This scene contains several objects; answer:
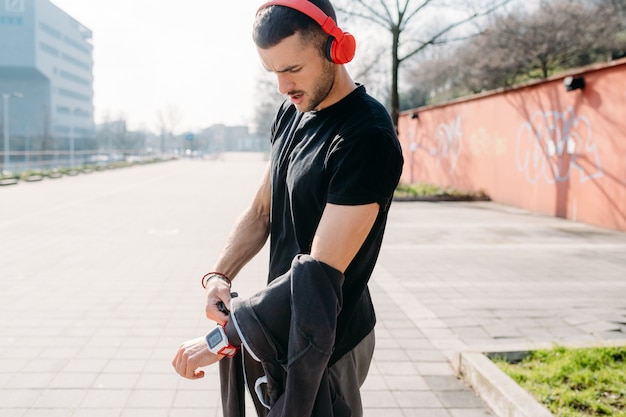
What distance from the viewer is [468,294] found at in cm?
584

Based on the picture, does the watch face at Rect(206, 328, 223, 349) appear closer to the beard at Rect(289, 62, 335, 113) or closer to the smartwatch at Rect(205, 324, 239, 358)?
the smartwatch at Rect(205, 324, 239, 358)

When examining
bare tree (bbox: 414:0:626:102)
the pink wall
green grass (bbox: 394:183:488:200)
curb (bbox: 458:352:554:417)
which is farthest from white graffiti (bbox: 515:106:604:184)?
bare tree (bbox: 414:0:626:102)

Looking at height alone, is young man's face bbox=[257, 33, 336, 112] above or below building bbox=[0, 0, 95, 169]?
below

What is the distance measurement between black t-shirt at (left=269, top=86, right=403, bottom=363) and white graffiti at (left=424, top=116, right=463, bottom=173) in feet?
54.0

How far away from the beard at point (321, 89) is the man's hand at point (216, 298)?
562 mm

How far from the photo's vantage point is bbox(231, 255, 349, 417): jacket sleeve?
130 cm

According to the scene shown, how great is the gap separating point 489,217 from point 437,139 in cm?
765

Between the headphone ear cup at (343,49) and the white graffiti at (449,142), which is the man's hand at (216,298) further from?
the white graffiti at (449,142)

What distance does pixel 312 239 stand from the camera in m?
1.52

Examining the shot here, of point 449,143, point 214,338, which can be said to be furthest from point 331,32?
point 449,143

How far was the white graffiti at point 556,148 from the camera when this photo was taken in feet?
→ 35.8

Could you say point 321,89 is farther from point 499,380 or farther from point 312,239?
point 499,380

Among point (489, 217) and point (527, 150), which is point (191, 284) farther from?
point (527, 150)

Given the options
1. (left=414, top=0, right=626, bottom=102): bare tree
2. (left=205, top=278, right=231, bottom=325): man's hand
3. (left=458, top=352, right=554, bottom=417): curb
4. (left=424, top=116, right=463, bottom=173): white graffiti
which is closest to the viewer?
(left=205, top=278, right=231, bottom=325): man's hand
